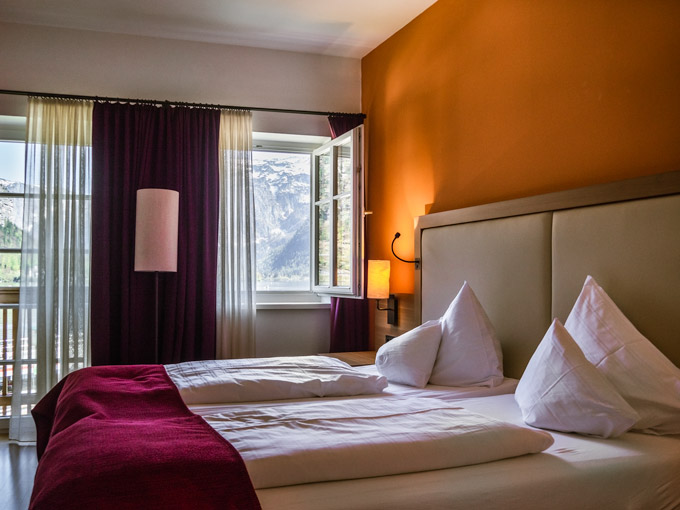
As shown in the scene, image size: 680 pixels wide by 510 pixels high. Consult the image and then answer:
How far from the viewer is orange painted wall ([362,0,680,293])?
7.42ft

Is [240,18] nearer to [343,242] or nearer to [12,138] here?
[343,242]

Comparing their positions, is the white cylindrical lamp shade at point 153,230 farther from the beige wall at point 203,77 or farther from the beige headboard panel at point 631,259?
the beige headboard panel at point 631,259

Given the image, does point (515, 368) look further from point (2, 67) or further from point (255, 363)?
point (2, 67)

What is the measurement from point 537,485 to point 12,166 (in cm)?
406

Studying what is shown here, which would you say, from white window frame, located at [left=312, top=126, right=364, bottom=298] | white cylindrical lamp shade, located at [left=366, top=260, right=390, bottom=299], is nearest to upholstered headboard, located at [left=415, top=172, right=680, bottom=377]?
white cylindrical lamp shade, located at [left=366, top=260, right=390, bottom=299]

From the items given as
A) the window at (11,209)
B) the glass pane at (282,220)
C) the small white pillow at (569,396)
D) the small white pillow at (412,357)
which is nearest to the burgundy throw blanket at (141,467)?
the small white pillow at (569,396)

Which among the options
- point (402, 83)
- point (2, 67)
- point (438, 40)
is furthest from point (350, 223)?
point (2, 67)

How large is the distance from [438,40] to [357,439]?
275 cm

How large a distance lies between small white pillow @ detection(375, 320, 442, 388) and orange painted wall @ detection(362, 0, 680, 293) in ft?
2.58

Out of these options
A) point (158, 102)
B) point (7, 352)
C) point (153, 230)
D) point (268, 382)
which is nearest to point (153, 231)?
point (153, 230)

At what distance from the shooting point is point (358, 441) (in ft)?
5.13

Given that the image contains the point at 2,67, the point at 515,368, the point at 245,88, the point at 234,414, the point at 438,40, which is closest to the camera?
the point at 234,414

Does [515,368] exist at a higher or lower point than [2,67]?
lower

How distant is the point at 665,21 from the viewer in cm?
218
